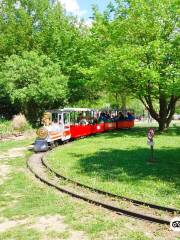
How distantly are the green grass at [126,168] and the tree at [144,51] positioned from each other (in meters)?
6.61

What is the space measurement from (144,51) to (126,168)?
15.8 metres

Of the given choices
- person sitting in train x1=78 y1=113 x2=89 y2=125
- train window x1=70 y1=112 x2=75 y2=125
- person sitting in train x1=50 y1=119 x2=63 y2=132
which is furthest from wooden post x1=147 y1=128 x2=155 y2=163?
person sitting in train x1=78 y1=113 x2=89 y2=125

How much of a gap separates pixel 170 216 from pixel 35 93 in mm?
28194

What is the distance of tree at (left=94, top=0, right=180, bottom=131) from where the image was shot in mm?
30672

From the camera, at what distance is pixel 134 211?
11039 mm

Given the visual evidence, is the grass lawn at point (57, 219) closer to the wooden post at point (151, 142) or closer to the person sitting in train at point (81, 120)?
the wooden post at point (151, 142)

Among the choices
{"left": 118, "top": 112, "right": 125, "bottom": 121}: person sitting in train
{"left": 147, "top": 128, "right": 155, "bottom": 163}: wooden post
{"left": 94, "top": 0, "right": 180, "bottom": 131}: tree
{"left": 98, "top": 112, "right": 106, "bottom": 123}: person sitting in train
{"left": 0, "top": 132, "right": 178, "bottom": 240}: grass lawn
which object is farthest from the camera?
{"left": 118, "top": 112, "right": 125, "bottom": 121}: person sitting in train

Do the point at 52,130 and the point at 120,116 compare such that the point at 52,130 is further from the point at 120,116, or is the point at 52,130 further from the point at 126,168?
the point at 120,116

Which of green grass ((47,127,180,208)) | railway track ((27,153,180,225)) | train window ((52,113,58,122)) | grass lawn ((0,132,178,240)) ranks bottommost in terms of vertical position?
grass lawn ((0,132,178,240))

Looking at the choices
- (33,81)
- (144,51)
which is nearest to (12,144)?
(33,81)

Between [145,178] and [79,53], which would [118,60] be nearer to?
[79,53]

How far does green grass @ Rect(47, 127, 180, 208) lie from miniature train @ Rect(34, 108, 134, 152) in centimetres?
106

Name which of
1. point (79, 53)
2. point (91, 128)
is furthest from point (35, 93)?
point (79, 53)

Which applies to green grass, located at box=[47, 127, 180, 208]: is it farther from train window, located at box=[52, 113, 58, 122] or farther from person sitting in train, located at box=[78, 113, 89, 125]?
person sitting in train, located at box=[78, 113, 89, 125]
